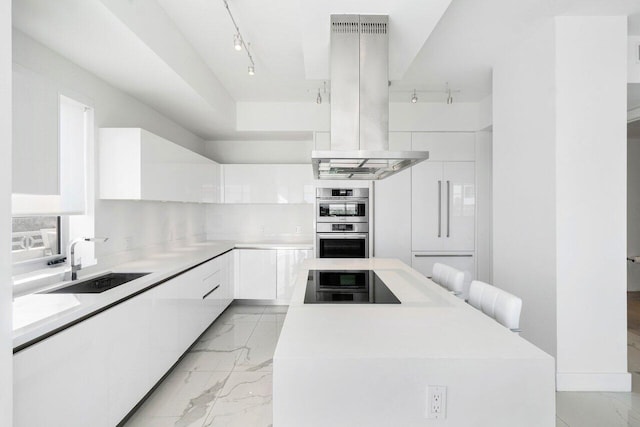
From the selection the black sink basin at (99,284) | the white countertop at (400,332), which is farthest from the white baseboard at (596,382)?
the black sink basin at (99,284)

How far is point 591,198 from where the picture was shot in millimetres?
2488

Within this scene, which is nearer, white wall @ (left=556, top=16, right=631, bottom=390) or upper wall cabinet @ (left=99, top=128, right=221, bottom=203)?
white wall @ (left=556, top=16, right=631, bottom=390)

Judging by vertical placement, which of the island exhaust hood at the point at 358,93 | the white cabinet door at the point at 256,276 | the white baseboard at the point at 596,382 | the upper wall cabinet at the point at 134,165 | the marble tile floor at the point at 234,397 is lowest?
the marble tile floor at the point at 234,397

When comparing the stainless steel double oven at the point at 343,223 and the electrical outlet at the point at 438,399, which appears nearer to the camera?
the electrical outlet at the point at 438,399

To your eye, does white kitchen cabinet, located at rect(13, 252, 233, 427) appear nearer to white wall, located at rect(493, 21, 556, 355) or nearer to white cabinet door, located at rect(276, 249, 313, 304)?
white cabinet door, located at rect(276, 249, 313, 304)

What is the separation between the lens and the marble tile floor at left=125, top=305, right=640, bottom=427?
7.12ft

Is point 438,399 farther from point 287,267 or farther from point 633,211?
point 633,211

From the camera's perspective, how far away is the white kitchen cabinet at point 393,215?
14.3 ft

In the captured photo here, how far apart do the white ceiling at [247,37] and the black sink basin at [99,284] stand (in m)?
1.51

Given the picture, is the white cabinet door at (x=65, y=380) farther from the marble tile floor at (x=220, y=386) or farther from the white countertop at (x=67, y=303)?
the marble tile floor at (x=220, y=386)

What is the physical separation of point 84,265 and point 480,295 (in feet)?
9.18

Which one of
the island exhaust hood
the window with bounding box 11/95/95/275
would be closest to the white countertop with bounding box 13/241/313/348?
the window with bounding box 11/95/95/275

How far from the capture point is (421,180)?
438cm

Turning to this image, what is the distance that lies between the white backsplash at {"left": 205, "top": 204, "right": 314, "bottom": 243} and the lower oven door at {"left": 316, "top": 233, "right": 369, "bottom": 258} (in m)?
0.80
